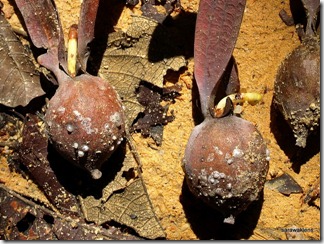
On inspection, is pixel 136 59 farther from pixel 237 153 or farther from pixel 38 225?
pixel 38 225

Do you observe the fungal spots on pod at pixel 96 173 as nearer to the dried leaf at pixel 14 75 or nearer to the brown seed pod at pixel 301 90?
the dried leaf at pixel 14 75

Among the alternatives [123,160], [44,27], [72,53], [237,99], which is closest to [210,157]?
[237,99]

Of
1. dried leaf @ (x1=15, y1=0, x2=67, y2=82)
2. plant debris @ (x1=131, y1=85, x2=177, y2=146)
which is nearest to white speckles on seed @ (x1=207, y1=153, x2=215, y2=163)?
plant debris @ (x1=131, y1=85, x2=177, y2=146)

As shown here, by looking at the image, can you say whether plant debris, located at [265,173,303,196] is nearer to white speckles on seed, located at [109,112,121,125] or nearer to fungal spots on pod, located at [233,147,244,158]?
fungal spots on pod, located at [233,147,244,158]

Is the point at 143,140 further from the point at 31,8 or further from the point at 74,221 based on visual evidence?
the point at 31,8

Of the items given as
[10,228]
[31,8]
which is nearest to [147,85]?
[31,8]

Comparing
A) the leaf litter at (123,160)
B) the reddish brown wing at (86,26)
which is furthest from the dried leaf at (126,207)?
the reddish brown wing at (86,26)
